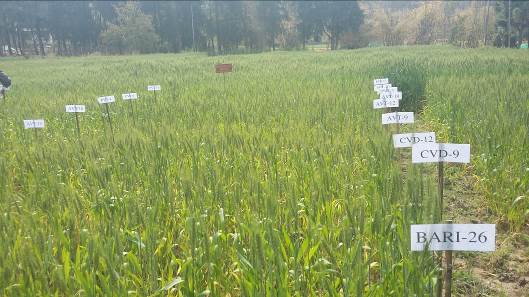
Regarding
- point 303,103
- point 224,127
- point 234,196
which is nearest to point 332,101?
point 303,103

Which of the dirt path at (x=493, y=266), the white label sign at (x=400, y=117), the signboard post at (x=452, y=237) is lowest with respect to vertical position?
the dirt path at (x=493, y=266)

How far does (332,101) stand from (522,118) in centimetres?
262

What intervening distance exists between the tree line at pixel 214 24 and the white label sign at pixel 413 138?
4243 centimetres

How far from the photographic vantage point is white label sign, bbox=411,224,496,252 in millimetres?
1619

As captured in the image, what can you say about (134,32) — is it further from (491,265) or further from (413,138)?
(491,265)

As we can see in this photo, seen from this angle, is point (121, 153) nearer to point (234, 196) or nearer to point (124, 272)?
point (234, 196)

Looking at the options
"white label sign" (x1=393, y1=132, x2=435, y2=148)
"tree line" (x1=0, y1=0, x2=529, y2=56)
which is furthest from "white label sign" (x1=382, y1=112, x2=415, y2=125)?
"tree line" (x1=0, y1=0, x2=529, y2=56)

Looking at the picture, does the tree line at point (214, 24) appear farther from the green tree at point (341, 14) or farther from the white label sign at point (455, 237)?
the white label sign at point (455, 237)

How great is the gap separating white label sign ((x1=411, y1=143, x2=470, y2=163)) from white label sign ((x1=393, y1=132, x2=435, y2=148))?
46cm

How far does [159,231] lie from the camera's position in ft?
7.86

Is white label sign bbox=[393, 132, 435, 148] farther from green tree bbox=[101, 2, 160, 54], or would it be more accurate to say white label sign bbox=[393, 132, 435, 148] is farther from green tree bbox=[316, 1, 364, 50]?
green tree bbox=[316, 1, 364, 50]

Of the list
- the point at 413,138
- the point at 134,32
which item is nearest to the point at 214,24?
the point at 134,32

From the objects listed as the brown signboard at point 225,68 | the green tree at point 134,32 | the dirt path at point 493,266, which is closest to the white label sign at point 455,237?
the dirt path at point 493,266

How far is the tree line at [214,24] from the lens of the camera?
4588 cm
